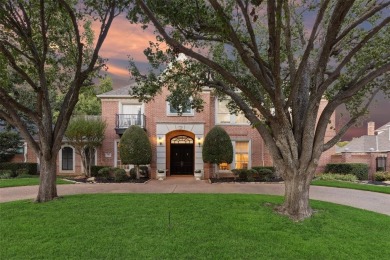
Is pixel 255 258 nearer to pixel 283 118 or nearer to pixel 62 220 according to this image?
pixel 283 118

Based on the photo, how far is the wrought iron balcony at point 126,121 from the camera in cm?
1969

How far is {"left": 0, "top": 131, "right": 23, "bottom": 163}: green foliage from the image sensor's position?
21484mm

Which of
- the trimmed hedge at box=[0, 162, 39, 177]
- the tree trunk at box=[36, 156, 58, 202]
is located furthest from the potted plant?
the trimmed hedge at box=[0, 162, 39, 177]

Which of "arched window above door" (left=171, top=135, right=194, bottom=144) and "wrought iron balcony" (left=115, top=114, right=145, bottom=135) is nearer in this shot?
"wrought iron balcony" (left=115, top=114, right=145, bottom=135)

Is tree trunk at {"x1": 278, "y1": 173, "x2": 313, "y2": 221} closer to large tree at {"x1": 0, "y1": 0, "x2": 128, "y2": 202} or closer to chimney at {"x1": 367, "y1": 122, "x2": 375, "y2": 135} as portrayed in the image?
large tree at {"x1": 0, "y1": 0, "x2": 128, "y2": 202}

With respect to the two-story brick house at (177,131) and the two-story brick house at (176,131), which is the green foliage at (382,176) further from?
the two-story brick house at (176,131)

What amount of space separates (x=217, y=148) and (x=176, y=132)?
12.9 ft

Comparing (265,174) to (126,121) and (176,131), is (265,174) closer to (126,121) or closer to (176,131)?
(176,131)

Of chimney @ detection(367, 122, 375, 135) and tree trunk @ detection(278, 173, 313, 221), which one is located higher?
chimney @ detection(367, 122, 375, 135)

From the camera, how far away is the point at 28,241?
19.4 ft

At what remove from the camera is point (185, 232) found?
636 centimetres

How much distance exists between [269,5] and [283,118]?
2.88 m

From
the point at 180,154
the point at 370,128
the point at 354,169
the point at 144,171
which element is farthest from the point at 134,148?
the point at 370,128

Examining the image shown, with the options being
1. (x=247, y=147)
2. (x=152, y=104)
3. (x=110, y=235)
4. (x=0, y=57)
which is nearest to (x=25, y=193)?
(x=0, y=57)
